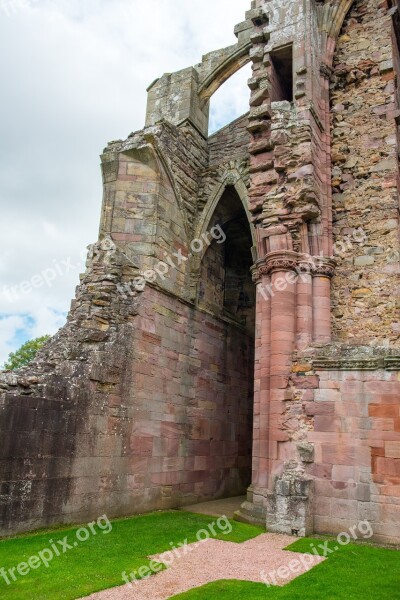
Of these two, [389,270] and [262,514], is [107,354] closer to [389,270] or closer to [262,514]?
[262,514]

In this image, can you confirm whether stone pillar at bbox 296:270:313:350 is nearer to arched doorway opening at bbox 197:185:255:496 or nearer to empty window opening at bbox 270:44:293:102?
arched doorway opening at bbox 197:185:255:496

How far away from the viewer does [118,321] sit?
1016 cm

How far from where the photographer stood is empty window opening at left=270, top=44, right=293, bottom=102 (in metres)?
11.6

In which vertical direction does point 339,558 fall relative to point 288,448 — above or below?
below

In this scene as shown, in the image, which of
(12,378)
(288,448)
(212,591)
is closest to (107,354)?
(12,378)

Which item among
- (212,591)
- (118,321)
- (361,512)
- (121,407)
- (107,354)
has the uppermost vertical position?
(118,321)

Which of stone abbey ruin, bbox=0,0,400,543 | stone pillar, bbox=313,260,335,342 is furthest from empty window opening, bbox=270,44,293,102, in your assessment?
stone pillar, bbox=313,260,335,342

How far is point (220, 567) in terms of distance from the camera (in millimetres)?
6180

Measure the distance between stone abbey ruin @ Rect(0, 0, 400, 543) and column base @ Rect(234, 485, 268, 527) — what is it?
0.10 ft

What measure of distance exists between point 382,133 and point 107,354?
24.0 ft

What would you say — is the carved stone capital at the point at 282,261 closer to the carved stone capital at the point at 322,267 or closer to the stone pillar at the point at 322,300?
the carved stone capital at the point at 322,267

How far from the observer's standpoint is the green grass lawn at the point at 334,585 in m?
5.04

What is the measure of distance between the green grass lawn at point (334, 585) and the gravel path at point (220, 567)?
206 millimetres

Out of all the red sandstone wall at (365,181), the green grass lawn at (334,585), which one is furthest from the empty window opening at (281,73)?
the green grass lawn at (334,585)
